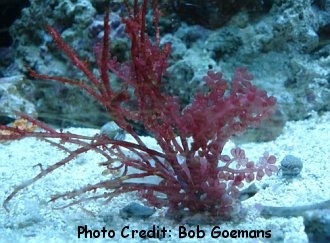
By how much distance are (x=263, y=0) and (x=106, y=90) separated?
1.86 m

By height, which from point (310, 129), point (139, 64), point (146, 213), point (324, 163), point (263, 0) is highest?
point (263, 0)

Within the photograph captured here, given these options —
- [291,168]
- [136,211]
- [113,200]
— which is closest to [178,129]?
[136,211]

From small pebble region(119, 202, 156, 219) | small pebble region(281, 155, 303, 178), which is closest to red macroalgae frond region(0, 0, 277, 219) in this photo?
small pebble region(119, 202, 156, 219)

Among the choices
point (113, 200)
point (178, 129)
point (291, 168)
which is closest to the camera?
point (178, 129)

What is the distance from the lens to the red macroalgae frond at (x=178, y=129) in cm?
175

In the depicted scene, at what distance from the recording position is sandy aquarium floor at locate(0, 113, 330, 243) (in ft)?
5.61

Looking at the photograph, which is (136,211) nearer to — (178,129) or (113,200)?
(113,200)

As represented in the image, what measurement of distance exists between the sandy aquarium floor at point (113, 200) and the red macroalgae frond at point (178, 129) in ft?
0.37

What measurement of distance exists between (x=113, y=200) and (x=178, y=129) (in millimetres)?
530

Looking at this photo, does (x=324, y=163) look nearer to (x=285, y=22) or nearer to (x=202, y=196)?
(x=202, y=196)

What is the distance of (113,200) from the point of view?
2135mm

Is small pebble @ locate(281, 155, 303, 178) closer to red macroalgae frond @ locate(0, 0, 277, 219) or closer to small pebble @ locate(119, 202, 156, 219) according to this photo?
red macroalgae frond @ locate(0, 0, 277, 219)

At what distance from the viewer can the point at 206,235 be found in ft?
5.51

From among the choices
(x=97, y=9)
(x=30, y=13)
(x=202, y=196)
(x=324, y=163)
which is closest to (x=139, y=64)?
(x=202, y=196)
